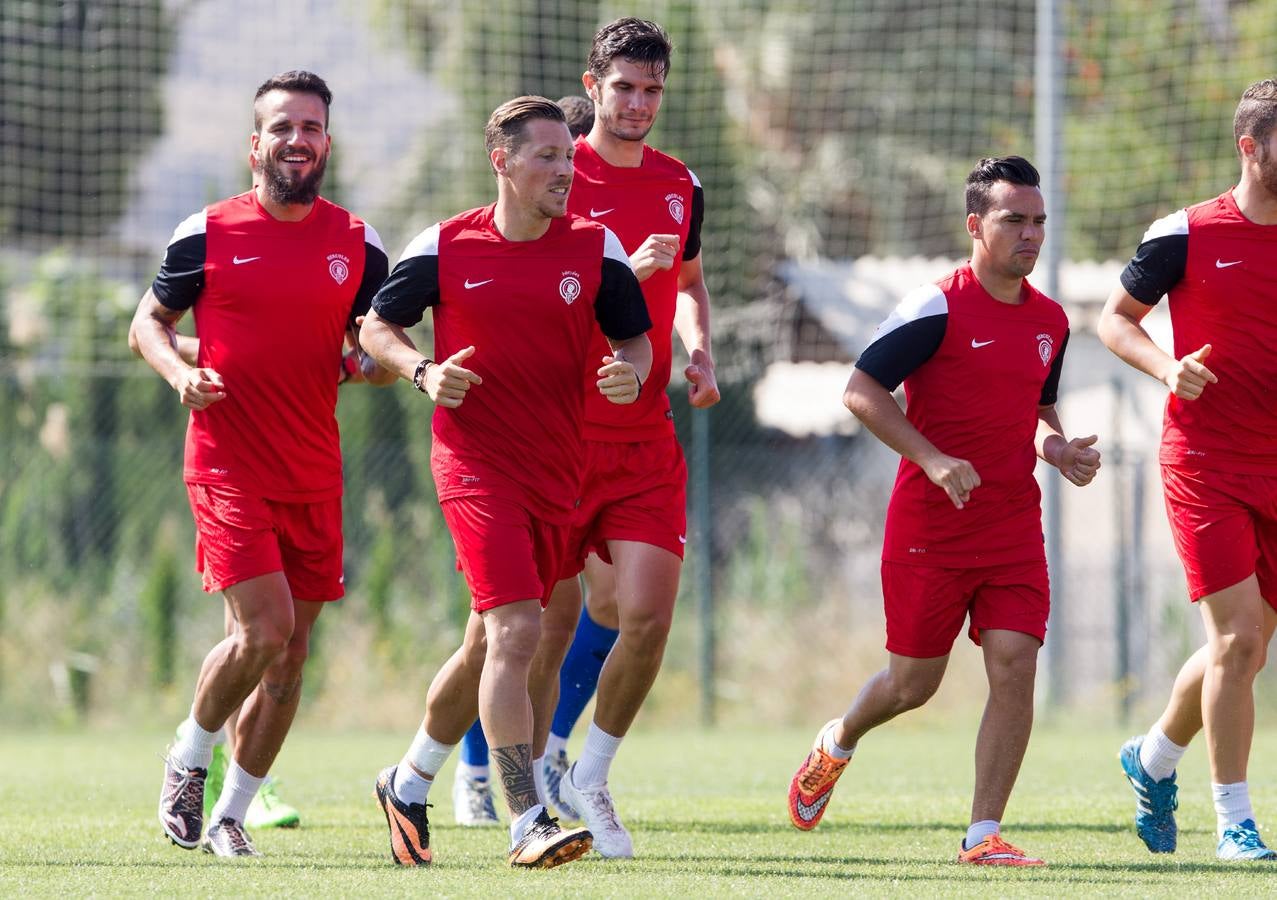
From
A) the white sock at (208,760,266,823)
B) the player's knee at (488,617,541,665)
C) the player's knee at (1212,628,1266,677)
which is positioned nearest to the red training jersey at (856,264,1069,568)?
the player's knee at (1212,628,1266,677)

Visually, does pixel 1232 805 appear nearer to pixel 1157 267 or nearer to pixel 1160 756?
pixel 1160 756

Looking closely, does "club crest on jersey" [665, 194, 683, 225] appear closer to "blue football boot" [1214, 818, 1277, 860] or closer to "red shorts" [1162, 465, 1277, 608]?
"red shorts" [1162, 465, 1277, 608]

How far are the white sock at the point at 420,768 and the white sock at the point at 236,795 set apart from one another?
68 centimetres

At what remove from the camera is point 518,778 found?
5.64 metres

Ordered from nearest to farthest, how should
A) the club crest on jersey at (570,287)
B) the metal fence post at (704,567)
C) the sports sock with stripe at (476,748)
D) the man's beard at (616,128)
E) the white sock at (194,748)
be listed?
the club crest on jersey at (570,287)
the white sock at (194,748)
the man's beard at (616,128)
the sports sock with stripe at (476,748)
the metal fence post at (704,567)

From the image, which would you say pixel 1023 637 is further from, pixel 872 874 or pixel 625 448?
pixel 625 448

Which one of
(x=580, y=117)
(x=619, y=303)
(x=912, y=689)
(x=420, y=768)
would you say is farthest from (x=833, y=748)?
(x=580, y=117)

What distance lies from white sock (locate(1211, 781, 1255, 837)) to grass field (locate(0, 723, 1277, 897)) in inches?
6.4

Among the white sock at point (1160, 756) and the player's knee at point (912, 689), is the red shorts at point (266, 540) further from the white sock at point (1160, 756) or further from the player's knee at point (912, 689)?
the white sock at point (1160, 756)

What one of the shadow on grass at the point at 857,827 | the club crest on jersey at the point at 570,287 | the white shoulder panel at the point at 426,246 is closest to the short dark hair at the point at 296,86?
the white shoulder panel at the point at 426,246

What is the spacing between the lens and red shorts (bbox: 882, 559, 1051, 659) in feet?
20.5

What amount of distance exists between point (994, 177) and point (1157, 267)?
0.62 metres

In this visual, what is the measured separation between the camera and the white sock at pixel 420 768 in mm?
6023

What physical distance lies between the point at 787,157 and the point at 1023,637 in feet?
73.3
